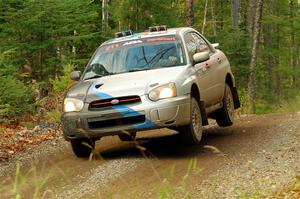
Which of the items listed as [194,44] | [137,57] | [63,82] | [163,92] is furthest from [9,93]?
[163,92]

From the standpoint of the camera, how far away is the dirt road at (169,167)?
6.58 m

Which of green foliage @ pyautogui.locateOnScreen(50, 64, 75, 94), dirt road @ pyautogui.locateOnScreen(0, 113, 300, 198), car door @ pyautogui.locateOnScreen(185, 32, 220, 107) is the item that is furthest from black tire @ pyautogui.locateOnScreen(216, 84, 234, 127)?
green foliage @ pyautogui.locateOnScreen(50, 64, 75, 94)

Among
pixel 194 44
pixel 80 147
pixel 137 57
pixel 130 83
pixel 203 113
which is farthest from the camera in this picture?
pixel 194 44

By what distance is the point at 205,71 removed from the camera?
386 inches

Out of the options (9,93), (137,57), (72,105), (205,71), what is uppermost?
(137,57)

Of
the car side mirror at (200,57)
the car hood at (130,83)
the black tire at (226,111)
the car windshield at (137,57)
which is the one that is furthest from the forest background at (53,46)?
the black tire at (226,111)

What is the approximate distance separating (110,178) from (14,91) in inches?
193

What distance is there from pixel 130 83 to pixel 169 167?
145 centimetres

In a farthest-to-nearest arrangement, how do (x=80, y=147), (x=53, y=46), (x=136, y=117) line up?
(x=53, y=46) → (x=80, y=147) → (x=136, y=117)

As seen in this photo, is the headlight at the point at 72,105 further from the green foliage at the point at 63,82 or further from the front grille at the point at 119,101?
the green foliage at the point at 63,82

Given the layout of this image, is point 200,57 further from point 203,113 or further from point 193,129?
point 193,129

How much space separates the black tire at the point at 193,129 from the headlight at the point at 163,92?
48 cm

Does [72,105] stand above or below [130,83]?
below

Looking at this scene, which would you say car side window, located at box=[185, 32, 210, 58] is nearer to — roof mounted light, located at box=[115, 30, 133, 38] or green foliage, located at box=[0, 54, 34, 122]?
roof mounted light, located at box=[115, 30, 133, 38]
